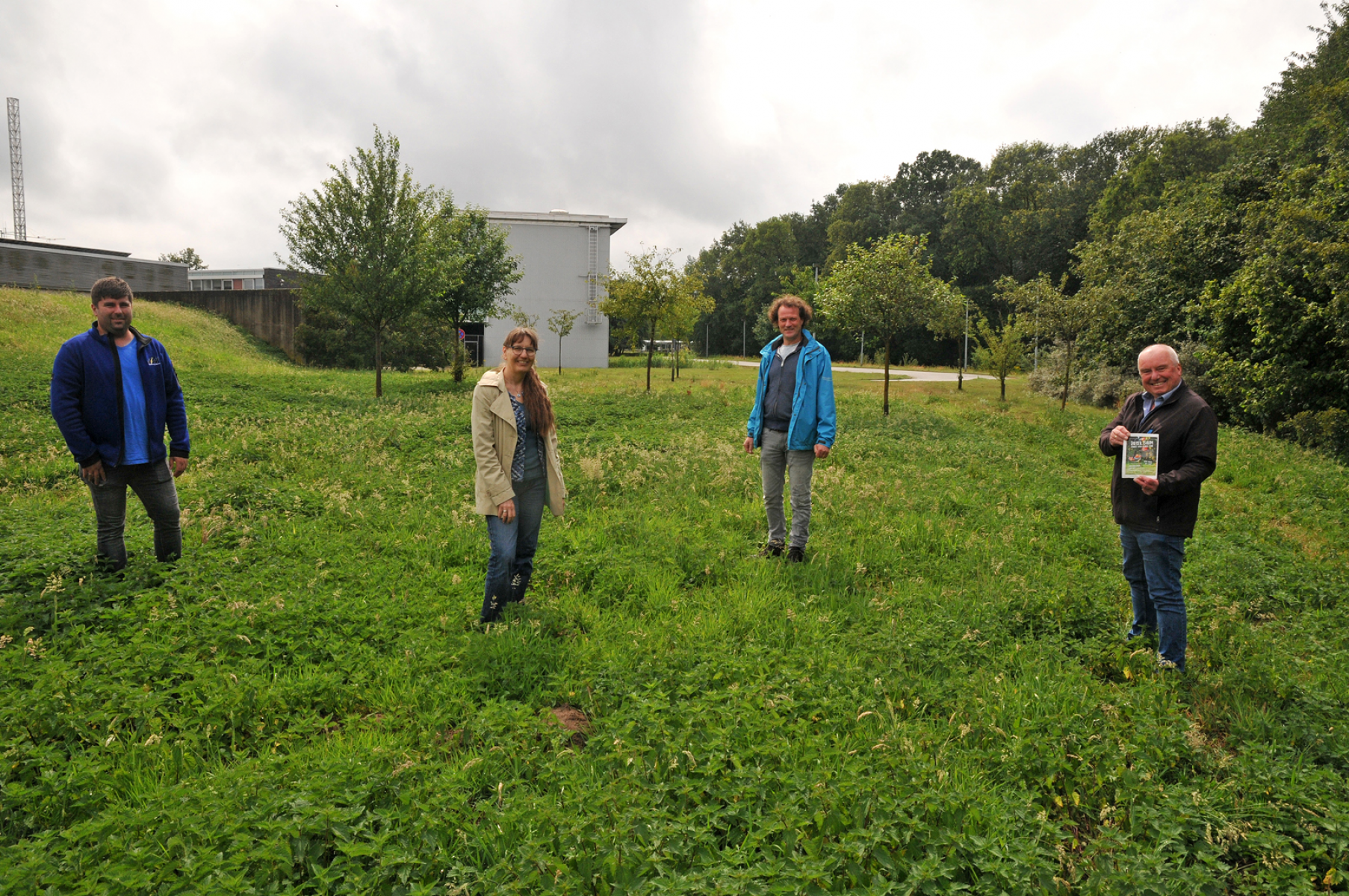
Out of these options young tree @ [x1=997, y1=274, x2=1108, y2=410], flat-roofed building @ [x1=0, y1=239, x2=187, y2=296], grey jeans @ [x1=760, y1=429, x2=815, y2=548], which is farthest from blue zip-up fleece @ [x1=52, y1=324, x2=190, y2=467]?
flat-roofed building @ [x1=0, y1=239, x2=187, y2=296]

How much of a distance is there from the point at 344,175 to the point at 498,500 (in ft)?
63.2

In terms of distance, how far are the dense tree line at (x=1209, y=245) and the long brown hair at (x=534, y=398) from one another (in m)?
15.1

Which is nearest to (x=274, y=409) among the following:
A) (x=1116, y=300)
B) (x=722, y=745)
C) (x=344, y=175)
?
(x=344, y=175)

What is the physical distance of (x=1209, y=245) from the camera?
2039 cm

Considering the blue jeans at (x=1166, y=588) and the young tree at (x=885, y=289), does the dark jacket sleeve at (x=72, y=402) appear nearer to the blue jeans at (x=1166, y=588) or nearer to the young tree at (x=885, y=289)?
the blue jeans at (x=1166, y=588)

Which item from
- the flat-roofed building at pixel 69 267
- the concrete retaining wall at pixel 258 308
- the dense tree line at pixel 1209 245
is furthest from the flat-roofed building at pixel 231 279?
the dense tree line at pixel 1209 245

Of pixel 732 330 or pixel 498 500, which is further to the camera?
pixel 732 330

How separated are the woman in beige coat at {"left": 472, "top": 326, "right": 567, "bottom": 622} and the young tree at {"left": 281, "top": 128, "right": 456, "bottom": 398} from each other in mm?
16371

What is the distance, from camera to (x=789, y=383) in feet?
21.6

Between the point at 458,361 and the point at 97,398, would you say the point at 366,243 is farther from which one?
the point at 97,398

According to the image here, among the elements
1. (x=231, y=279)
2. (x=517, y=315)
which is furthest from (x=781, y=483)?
(x=231, y=279)

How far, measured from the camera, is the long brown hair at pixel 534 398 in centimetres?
527

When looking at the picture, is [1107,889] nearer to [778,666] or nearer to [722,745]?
[722,745]

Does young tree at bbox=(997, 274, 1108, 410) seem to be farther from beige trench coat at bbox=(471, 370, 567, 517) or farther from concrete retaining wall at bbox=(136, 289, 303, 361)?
concrete retaining wall at bbox=(136, 289, 303, 361)
